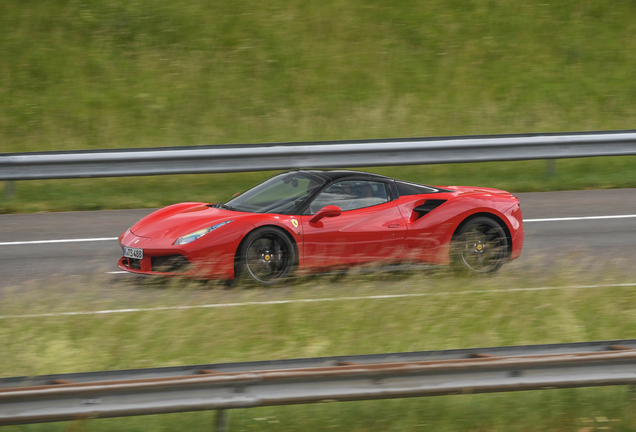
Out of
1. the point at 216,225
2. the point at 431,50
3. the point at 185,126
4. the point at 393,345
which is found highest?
the point at 431,50

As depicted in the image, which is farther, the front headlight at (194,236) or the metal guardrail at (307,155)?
the metal guardrail at (307,155)

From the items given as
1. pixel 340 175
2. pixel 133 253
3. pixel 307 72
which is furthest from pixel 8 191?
pixel 307 72

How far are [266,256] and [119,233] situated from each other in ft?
10.9

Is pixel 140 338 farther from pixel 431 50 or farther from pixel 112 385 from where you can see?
pixel 431 50

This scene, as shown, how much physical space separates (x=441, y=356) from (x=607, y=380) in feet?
3.07

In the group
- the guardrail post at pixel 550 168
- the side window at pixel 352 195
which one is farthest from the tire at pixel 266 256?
the guardrail post at pixel 550 168

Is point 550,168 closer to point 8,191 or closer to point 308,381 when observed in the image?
point 8,191

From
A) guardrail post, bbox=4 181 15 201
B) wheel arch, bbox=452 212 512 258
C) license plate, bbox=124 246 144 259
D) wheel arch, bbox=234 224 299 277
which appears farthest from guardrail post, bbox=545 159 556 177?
guardrail post, bbox=4 181 15 201

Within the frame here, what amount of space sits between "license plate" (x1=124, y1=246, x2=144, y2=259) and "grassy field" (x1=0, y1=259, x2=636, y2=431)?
32cm

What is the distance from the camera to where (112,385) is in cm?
368

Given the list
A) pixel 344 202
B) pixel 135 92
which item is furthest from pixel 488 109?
pixel 344 202

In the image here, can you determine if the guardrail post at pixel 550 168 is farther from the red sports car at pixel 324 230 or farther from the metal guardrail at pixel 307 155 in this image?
the red sports car at pixel 324 230

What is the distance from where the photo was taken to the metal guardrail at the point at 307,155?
36.3ft

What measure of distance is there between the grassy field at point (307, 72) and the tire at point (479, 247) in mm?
5235
